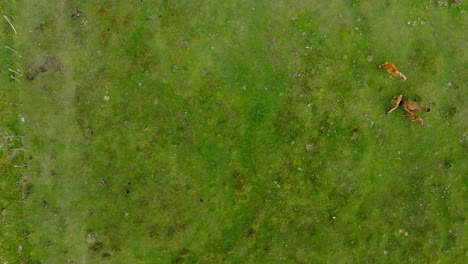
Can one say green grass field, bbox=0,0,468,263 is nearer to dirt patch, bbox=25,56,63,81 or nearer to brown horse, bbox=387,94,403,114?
dirt patch, bbox=25,56,63,81

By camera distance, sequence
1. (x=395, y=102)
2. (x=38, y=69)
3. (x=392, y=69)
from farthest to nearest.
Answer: (x=395, y=102) → (x=392, y=69) → (x=38, y=69)

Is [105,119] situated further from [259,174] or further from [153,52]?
[259,174]

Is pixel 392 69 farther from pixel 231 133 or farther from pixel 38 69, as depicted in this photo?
pixel 38 69

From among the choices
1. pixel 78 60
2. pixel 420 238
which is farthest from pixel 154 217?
pixel 420 238

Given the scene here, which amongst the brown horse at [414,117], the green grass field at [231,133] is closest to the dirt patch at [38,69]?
the green grass field at [231,133]

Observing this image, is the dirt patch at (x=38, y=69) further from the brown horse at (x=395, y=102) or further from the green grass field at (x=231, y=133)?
the brown horse at (x=395, y=102)

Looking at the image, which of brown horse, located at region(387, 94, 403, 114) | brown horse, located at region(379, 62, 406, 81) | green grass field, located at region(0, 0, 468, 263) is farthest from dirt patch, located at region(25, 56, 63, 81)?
brown horse, located at region(387, 94, 403, 114)

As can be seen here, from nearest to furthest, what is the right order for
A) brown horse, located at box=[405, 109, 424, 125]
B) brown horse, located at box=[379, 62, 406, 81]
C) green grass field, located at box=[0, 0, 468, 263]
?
green grass field, located at box=[0, 0, 468, 263] → brown horse, located at box=[379, 62, 406, 81] → brown horse, located at box=[405, 109, 424, 125]

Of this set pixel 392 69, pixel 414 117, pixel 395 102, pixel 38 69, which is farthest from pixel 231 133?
pixel 38 69
